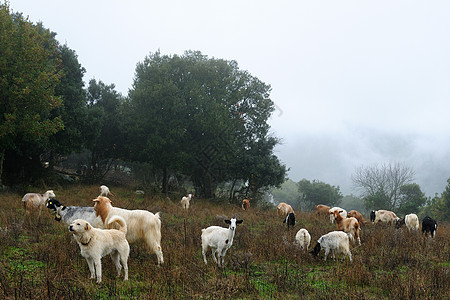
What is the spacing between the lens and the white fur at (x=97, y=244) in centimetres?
593

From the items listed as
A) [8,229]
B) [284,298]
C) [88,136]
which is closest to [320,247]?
[284,298]

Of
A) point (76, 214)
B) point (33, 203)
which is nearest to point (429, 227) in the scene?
point (76, 214)

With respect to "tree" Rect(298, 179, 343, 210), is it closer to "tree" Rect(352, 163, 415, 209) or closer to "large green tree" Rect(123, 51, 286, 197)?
"tree" Rect(352, 163, 415, 209)

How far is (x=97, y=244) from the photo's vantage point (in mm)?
6059

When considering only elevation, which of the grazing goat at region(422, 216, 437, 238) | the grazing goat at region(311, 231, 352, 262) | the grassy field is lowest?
the grassy field

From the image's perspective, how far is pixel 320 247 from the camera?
356 inches

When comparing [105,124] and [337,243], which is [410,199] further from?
[105,124]

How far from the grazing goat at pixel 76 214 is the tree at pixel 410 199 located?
128 feet

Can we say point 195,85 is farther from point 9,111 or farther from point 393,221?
point 393,221

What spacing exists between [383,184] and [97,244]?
4548 cm

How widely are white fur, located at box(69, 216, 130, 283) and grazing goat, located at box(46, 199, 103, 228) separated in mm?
2632

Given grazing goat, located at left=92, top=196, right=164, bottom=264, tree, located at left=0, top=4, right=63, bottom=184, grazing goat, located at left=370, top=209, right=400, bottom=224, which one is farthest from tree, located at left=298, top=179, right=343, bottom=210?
grazing goat, located at left=92, top=196, right=164, bottom=264

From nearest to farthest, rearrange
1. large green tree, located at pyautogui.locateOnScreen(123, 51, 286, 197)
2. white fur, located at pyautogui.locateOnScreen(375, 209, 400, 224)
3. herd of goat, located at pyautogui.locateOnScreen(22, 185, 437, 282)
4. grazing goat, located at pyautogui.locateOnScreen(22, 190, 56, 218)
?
herd of goat, located at pyautogui.locateOnScreen(22, 185, 437, 282), grazing goat, located at pyautogui.locateOnScreen(22, 190, 56, 218), white fur, located at pyautogui.locateOnScreen(375, 209, 400, 224), large green tree, located at pyautogui.locateOnScreen(123, 51, 286, 197)

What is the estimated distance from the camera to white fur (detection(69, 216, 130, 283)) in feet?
19.4
